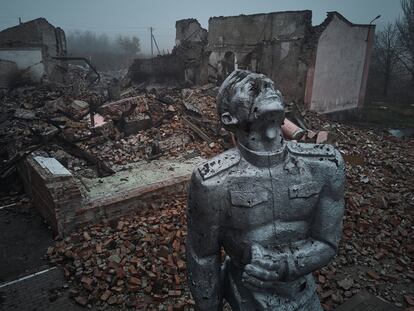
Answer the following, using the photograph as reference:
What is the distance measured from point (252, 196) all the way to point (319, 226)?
45cm

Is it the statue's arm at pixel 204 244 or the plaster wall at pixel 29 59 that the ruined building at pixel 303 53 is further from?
the statue's arm at pixel 204 244

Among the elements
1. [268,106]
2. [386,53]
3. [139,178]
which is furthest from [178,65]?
[268,106]

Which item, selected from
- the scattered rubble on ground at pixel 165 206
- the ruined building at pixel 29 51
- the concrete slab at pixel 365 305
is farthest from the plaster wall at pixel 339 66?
the ruined building at pixel 29 51

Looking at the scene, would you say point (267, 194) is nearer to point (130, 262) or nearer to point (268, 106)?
point (268, 106)

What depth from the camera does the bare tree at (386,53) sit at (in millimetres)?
21609

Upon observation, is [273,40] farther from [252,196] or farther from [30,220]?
[252,196]

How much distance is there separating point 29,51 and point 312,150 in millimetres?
22559

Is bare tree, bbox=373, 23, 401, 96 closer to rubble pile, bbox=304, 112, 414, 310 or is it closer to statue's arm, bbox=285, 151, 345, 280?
rubble pile, bbox=304, 112, 414, 310

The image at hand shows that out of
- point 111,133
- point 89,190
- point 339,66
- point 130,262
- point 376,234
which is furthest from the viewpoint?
point 339,66

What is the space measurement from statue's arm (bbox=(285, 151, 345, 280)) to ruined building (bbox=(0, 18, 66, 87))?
22.2 meters

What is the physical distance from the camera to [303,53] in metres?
13.0

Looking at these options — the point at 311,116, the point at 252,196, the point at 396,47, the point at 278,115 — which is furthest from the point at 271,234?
the point at 396,47

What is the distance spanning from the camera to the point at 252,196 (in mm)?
1716

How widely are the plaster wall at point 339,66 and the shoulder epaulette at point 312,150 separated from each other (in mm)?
12252
